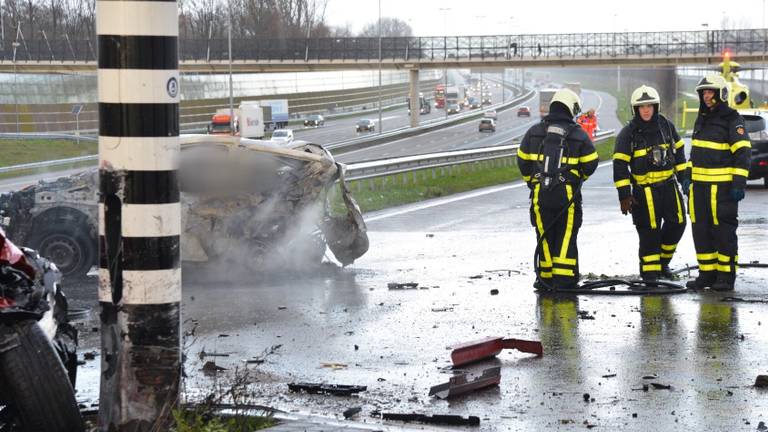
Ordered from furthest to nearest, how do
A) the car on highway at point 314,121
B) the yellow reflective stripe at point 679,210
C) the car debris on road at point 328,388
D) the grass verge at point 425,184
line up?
the car on highway at point 314,121
the grass verge at point 425,184
the yellow reflective stripe at point 679,210
the car debris on road at point 328,388

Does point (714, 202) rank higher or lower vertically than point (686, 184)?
lower

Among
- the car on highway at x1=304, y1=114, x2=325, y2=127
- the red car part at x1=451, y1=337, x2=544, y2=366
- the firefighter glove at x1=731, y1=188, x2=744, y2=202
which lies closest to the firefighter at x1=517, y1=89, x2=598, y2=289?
the firefighter glove at x1=731, y1=188, x2=744, y2=202

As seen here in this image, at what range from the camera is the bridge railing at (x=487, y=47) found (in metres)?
89.6

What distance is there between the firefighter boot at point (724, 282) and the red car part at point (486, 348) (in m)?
3.61

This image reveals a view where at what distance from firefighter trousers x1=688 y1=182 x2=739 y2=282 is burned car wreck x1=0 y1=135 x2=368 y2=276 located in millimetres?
3916

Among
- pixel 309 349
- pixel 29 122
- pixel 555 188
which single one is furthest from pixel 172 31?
pixel 29 122

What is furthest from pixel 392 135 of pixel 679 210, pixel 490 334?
pixel 490 334

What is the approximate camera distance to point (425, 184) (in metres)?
29.9

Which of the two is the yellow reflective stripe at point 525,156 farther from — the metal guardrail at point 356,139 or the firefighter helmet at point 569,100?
the metal guardrail at point 356,139

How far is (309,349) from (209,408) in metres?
2.73

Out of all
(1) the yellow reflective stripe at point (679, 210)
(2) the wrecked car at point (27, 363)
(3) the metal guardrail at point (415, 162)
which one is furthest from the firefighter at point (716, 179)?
(3) the metal guardrail at point (415, 162)

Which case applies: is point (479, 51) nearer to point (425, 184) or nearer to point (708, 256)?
point (425, 184)

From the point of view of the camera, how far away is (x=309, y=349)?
27.2 ft

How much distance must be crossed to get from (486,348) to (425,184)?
2213cm
